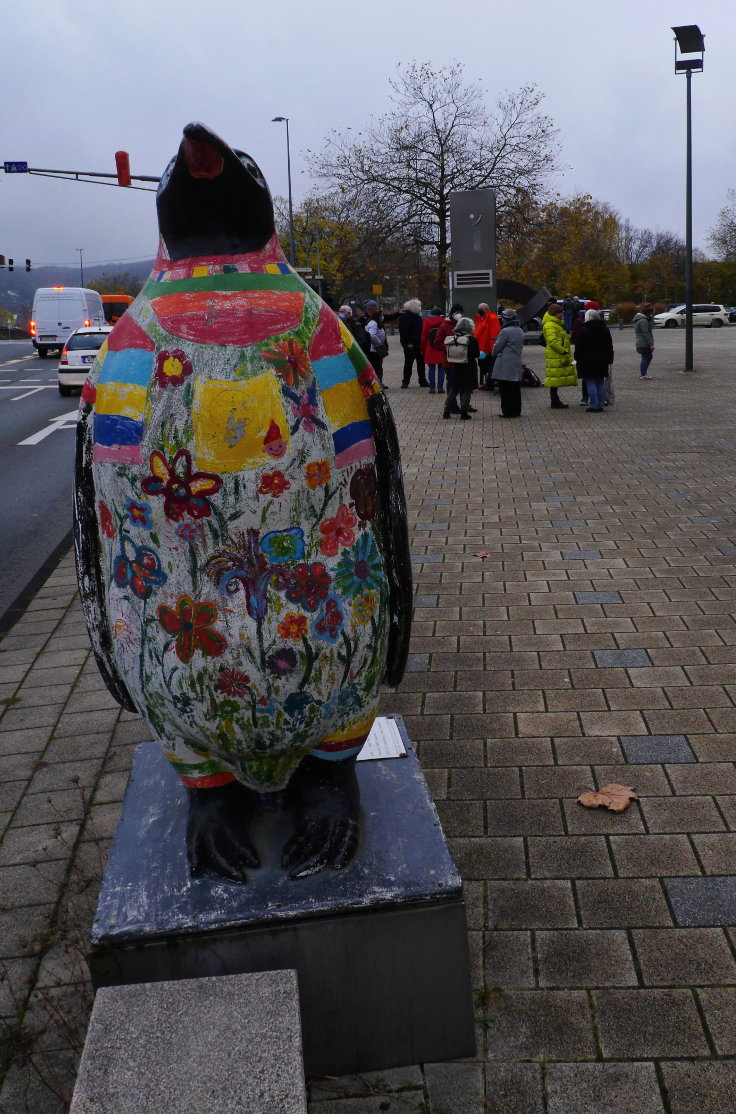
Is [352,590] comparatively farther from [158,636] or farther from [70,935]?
[70,935]

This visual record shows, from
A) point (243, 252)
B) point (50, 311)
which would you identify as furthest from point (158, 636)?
point (50, 311)

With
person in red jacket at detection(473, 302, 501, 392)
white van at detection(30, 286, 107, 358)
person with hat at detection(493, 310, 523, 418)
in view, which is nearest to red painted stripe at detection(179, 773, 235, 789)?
person with hat at detection(493, 310, 523, 418)

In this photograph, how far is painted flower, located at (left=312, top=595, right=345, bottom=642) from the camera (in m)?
2.35

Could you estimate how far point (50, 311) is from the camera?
34219 mm

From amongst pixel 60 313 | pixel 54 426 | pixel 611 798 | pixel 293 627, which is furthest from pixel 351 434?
pixel 60 313

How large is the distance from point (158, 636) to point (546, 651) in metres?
3.07

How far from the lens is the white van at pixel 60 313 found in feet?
110

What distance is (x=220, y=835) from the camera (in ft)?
8.45

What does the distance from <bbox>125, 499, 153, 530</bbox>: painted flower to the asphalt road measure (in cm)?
422

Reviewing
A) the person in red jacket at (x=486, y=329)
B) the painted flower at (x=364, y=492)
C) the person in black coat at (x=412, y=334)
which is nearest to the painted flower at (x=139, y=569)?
the painted flower at (x=364, y=492)

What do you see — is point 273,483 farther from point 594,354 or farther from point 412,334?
point 412,334

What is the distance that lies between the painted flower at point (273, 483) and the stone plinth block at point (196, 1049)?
1.07 meters

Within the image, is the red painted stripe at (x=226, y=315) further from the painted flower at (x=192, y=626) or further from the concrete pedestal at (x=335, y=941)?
the concrete pedestal at (x=335, y=941)

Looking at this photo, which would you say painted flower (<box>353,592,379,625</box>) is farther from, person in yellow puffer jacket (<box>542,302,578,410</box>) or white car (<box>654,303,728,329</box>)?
white car (<box>654,303,728,329</box>)
